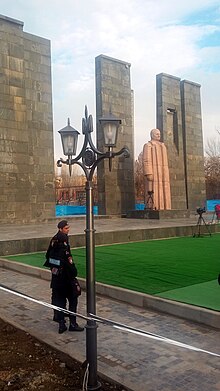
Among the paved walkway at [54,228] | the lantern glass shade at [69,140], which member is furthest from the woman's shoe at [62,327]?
the paved walkway at [54,228]

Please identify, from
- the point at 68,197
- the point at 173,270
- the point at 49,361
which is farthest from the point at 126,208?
the point at 68,197

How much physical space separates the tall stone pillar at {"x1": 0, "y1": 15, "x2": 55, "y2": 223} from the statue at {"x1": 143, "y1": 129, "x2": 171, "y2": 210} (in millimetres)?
5128

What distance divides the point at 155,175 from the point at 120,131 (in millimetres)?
3289

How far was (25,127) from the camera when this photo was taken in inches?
757

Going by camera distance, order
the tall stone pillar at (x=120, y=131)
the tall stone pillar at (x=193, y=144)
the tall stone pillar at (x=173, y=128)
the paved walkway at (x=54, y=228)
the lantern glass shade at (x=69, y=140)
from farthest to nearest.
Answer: the tall stone pillar at (x=193, y=144) < the tall stone pillar at (x=173, y=128) < the tall stone pillar at (x=120, y=131) < the paved walkway at (x=54, y=228) < the lantern glass shade at (x=69, y=140)

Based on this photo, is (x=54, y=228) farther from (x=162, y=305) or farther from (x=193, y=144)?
(x=193, y=144)

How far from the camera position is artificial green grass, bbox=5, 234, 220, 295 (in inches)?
274

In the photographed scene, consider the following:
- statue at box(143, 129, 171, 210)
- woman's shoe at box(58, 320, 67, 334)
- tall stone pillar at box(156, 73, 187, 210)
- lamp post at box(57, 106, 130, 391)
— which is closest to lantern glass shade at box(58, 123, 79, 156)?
lamp post at box(57, 106, 130, 391)

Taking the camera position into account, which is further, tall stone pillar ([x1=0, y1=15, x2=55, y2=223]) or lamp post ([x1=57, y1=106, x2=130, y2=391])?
tall stone pillar ([x1=0, y1=15, x2=55, y2=223])

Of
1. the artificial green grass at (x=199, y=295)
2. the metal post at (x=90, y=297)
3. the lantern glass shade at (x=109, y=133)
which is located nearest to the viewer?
the metal post at (x=90, y=297)

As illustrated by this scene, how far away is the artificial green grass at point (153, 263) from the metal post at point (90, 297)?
2.49 meters

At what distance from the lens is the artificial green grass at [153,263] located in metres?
6.95

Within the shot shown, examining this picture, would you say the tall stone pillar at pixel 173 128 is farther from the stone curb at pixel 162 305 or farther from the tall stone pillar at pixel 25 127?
the stone curb at pixel 162 305

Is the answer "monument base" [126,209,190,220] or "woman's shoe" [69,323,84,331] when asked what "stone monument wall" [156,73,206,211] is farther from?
"woman's shoe" [69,323,84,331]
